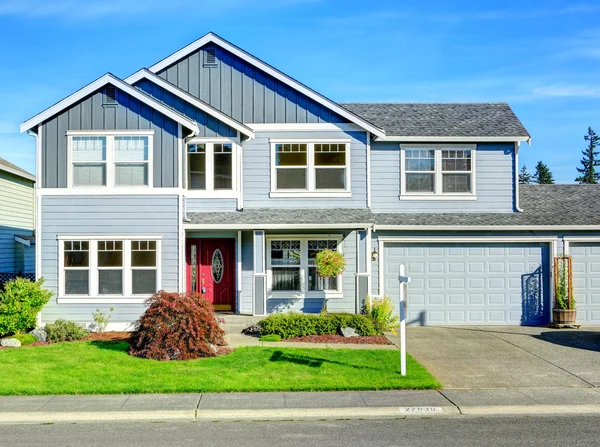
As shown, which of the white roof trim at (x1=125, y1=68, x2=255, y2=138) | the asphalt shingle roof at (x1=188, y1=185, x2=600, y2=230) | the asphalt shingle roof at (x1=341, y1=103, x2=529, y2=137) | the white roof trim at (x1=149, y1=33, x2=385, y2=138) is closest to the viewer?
the asphalt shingle roof at (x1=188, y1=185, x2=600, y2=230)

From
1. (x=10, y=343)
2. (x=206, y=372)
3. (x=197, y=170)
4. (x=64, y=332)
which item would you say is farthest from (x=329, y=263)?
(x=10, y=343)

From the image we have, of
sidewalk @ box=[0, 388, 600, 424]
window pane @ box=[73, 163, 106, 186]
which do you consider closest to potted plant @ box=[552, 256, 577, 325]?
sidewalk @ box=[0, 388, 600, 424]

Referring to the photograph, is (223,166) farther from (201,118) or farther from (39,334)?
(39,334)

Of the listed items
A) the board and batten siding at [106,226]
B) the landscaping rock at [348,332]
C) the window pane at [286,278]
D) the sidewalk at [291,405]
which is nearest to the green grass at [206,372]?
the sidewalk at [291,405]

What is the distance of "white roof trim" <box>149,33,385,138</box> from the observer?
1880 centimetres

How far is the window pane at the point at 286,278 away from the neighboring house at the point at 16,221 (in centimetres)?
1197

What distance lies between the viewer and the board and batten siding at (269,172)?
19.1 meters

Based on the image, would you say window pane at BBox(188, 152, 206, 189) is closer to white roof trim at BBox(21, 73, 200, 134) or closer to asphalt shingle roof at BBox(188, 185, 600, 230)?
asphalt shingle roof at BBox(188, 185, 600, 230)

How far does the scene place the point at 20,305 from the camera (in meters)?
15.5

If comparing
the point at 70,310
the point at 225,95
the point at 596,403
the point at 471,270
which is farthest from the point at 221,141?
the point at 596,403

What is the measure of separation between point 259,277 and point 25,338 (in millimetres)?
6203

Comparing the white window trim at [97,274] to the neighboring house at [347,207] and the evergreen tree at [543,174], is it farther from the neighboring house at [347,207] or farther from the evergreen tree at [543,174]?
the evergreen tree at [543,174]

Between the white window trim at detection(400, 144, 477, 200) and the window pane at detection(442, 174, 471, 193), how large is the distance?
0.14m

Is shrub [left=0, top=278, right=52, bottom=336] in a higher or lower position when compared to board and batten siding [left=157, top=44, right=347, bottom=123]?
lower
